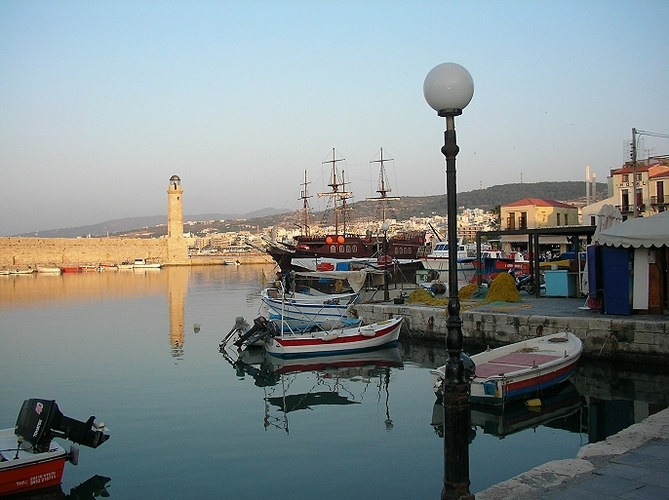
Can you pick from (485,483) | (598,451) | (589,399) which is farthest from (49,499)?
(589,399)

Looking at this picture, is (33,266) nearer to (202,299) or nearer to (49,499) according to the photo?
(202,299)

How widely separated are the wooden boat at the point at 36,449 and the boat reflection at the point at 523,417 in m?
5.84

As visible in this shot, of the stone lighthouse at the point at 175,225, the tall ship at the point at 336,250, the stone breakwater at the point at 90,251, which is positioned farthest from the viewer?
the stone lighthouse at the point at 175,225

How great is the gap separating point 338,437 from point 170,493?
10.7 feet

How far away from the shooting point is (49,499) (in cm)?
810

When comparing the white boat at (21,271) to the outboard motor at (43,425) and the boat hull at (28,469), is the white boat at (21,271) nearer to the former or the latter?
the outboard motor at (43,425)

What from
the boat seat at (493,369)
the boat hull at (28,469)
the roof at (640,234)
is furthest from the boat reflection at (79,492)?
the roof at (640,234)

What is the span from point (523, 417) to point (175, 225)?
10707cm

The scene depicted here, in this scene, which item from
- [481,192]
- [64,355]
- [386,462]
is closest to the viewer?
[386,462]

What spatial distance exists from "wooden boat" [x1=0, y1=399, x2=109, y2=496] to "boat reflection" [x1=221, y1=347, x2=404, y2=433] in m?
3.95

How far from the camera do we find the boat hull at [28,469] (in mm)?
7660

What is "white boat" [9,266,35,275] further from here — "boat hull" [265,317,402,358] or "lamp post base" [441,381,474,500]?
"lamp post base" [441,381,474,500]

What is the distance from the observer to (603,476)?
566cm

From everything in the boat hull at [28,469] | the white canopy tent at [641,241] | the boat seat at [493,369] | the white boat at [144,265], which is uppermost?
the white canopy tent at [641,241]
